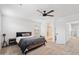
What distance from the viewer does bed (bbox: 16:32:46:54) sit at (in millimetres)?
2014

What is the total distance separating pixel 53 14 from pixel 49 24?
0.68 ft

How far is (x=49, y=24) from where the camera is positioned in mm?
2092

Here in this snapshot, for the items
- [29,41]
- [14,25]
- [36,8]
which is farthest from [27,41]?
[36,8]

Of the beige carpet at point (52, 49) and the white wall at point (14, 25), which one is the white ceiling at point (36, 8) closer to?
the white wall at point (14, 25)

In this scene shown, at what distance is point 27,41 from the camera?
80.3 inches

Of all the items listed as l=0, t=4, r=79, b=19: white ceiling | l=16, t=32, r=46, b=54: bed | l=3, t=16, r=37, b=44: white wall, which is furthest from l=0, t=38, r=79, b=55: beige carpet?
l=0, t=4, r=79, b=19: white ceiling

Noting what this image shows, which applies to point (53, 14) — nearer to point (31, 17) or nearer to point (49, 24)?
point (49, 24)

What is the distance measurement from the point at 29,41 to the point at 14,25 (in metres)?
0.42

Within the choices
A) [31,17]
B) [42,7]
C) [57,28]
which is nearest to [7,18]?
[31,17]

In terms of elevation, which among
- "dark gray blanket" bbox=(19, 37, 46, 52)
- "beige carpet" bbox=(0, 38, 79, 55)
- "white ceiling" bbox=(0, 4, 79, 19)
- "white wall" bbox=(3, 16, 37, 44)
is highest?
"white ceiling" bbox=(0, 4, 79, 19)

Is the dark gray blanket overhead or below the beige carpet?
overhead

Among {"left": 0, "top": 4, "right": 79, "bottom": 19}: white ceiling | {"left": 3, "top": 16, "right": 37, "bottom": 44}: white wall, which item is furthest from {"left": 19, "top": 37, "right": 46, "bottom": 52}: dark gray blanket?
{"left": 0, "top": 4, "right": 79, "bottom": 19}: white ceiling

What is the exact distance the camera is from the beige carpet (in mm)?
1997

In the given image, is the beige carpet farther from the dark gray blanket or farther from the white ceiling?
the white ceiling
